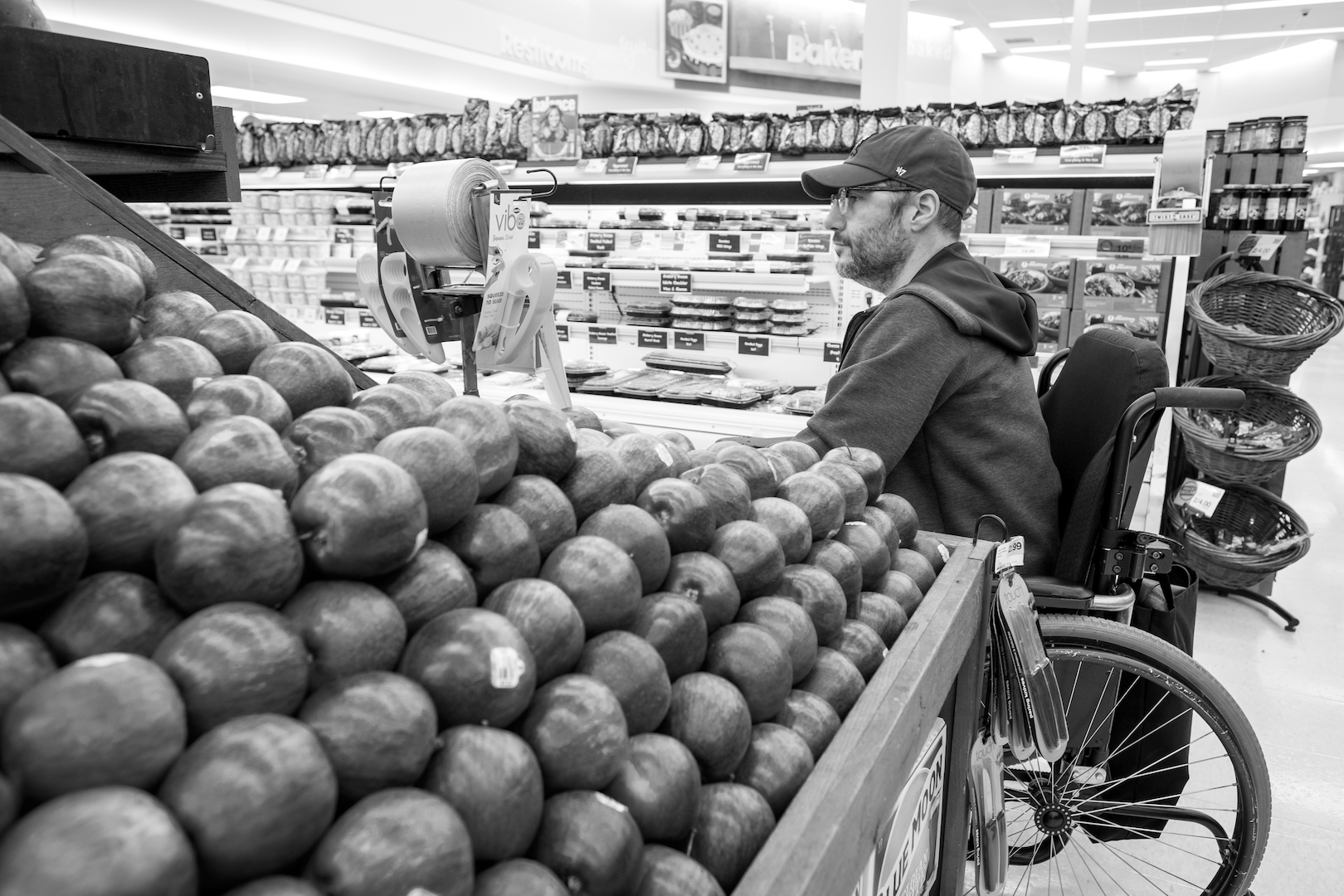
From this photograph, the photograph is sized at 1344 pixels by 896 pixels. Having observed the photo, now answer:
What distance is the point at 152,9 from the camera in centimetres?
822

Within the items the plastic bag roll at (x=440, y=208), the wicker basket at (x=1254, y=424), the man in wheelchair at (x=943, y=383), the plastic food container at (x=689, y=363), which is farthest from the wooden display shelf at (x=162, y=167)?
the wicker basket at (x=1254, y=424)

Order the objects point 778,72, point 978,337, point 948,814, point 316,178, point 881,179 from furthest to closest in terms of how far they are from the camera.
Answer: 1. point 778,72
2. point 316,178
3. point 881,179
4. point 978,337
5. point 948,814

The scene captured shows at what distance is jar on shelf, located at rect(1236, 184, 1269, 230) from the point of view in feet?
14.4

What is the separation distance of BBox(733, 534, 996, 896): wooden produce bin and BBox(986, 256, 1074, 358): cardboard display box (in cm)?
293

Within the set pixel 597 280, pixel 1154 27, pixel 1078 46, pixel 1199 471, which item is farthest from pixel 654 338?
pixel 1154 27

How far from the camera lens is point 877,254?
2395 millimetres

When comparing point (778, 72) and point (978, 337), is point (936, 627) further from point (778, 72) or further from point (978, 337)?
point (778, 72)

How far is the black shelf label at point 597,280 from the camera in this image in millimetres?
4613

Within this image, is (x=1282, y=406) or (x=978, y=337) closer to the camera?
(x=978, y=337)

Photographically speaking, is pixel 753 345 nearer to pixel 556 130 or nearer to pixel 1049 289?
pixel 1049 289

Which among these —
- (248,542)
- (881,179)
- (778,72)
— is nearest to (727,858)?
(248,542)

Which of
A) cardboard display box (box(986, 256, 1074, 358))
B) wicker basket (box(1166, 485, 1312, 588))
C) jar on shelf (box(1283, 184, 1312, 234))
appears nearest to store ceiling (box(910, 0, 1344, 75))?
jar on shelf (box(1283, 184, 1312, 234))

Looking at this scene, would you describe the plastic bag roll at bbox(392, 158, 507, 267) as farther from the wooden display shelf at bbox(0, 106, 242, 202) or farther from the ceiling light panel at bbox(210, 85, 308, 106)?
the ceiling light panel at bbox(210, 85, 308, 106)

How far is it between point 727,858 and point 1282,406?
394cm
